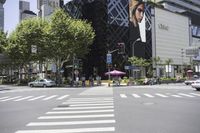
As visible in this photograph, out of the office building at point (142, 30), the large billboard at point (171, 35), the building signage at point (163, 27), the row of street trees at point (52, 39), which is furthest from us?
the building signage at point (163, 27)

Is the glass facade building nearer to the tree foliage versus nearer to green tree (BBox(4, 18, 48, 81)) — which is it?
green tree (BBox(4, 18, 48, 81))

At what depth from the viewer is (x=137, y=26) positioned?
88750 millimetres

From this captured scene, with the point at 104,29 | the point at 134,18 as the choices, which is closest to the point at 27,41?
the point at 104,29

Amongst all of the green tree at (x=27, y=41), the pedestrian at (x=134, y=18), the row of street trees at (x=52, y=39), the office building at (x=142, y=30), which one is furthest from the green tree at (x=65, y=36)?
the pedestrian at (x=134, y=18)

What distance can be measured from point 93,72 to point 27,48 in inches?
908

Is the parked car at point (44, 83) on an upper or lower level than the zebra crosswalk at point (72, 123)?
upper

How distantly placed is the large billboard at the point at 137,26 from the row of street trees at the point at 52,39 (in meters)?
28.7

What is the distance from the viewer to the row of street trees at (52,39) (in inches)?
2210

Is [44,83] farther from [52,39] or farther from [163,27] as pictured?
[163,27]

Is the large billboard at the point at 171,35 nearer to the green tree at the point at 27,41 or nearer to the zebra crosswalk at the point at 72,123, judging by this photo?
the green tree at the point at 27,41

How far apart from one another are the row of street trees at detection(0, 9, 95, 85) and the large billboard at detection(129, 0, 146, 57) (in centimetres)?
2870

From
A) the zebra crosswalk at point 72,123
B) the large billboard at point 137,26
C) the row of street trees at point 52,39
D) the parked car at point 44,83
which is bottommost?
the zebra crosswalk at point 72,123

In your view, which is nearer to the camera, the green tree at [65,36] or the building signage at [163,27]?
the green tree at [65,36]

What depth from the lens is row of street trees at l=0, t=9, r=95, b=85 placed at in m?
56.1
